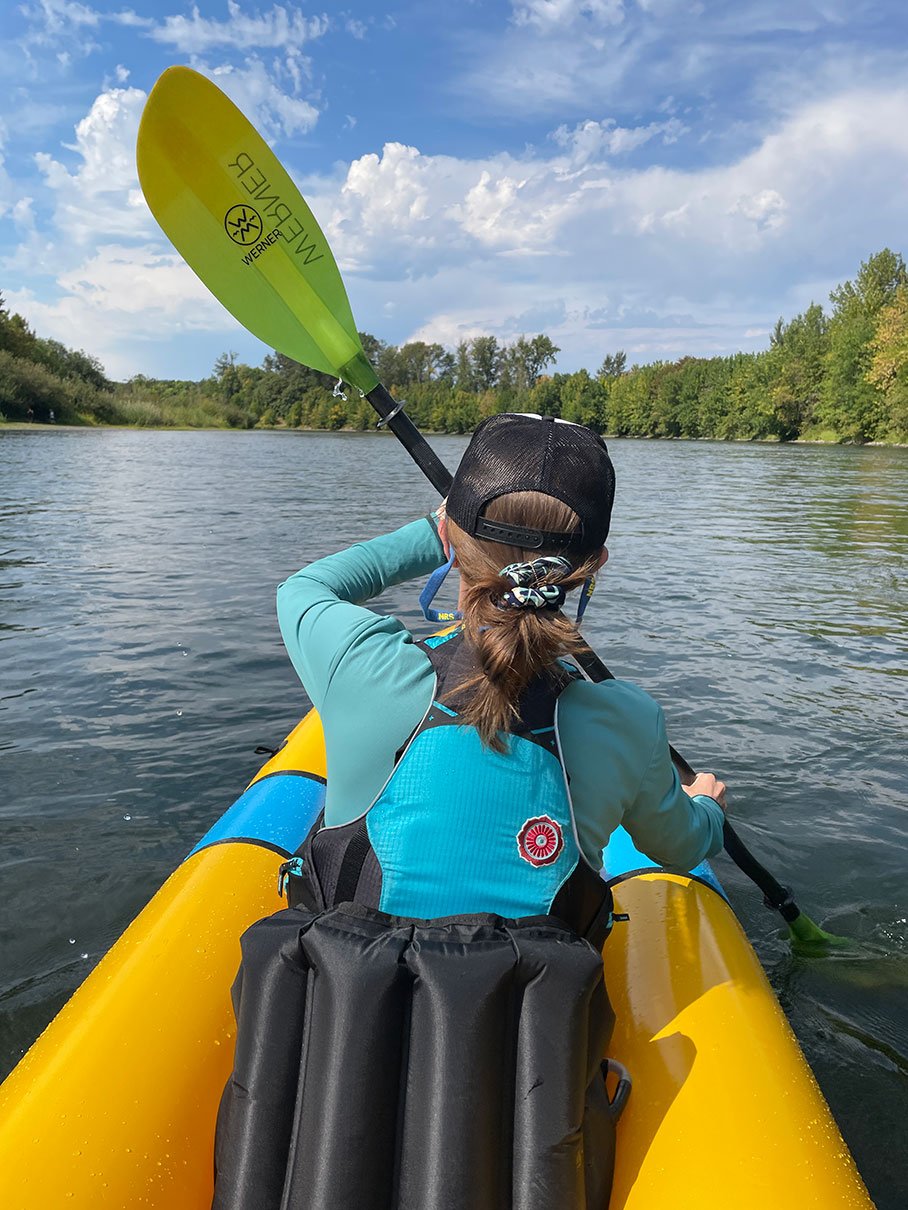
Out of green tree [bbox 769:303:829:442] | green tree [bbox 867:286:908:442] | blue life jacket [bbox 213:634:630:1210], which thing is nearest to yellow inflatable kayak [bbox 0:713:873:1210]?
blue life jacket [bbox 213:634:630:1210]

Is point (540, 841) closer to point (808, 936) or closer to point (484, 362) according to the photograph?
point (808, 936)

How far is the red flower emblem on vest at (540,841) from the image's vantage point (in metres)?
1.40

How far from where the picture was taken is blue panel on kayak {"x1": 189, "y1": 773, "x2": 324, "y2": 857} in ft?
8.53

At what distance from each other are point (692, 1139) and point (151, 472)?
2182 cm

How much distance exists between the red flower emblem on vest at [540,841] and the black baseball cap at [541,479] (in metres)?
0.44

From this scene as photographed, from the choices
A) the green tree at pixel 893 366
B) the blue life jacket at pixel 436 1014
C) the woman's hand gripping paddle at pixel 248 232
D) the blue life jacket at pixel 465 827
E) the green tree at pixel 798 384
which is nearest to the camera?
the blue life jacket at pixel 436 1014

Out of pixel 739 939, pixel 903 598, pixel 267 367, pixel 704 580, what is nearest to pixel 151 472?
pixel 704 580

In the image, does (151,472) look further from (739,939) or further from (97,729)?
(739,939)

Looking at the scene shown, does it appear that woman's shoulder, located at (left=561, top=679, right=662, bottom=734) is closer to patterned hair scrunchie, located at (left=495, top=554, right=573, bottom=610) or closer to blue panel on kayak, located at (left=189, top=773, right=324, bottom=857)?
patterned hair scrunchie, located at (left=495, top=554, right=573, bottom=610)

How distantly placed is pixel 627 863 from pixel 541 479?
5.05 feet

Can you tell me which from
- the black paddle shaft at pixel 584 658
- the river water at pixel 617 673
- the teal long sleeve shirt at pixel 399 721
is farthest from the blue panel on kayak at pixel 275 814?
the teal long sleeve shirt at pixel 399 721

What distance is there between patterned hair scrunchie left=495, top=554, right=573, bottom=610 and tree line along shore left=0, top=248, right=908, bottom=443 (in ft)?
86.2

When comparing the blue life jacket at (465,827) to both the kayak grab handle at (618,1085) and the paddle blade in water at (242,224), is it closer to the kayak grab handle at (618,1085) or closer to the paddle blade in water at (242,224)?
the kayak grab handle at (618,1085)

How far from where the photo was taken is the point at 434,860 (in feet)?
4.51
